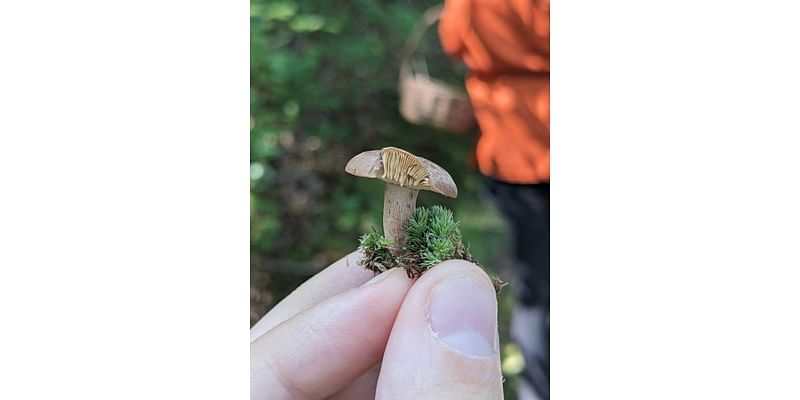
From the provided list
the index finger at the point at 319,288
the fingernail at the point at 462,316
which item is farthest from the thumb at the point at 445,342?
the index finger at the point at 319,288

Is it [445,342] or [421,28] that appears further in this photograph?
[421,28]

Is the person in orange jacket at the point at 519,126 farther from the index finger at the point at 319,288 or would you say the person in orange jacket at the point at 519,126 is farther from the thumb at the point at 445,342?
the index finger at the point at 319,288

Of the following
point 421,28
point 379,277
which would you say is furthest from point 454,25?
point 379,277

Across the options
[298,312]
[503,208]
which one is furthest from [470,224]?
[298,312]

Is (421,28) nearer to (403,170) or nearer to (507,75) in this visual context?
(507,75)

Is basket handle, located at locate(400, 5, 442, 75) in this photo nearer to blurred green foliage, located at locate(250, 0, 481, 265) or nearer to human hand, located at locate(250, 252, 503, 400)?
blurred green foliage, located at locate(250, 0, 481, 265)

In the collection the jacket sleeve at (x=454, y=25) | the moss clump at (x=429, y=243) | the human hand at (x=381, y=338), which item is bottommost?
the human hand at (x=381, y=338)

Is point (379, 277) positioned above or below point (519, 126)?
below
